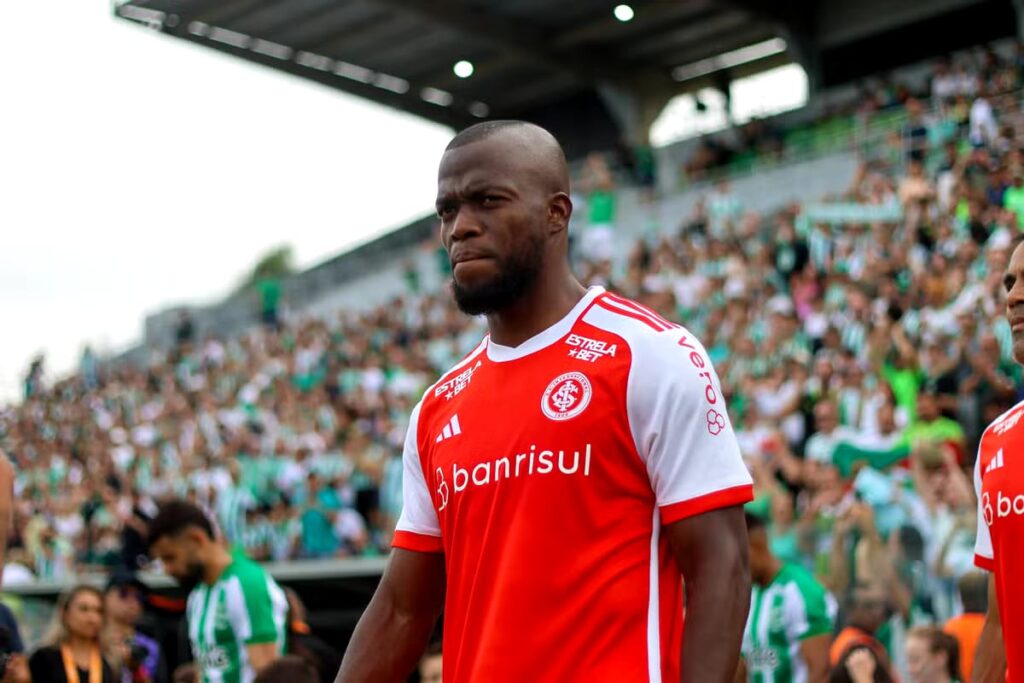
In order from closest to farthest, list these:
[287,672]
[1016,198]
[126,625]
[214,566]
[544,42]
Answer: [287,672] < [214,566] < [126,625] < [1016,198] < [544,42]

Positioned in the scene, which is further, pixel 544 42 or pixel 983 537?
pixel 544 42

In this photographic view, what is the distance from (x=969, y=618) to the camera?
6980mm

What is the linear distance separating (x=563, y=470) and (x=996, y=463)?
1.31 meters

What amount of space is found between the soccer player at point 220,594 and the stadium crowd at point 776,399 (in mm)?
2061

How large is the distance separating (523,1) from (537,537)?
A: 28.8 metres

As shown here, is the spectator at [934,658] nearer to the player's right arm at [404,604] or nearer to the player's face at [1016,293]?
the player's face at [1016,293]

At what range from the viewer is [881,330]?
41.7ft

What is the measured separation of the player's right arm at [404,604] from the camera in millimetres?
3441

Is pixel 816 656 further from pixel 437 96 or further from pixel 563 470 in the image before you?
pixel 437 96

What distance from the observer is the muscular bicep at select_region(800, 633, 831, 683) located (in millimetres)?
7012

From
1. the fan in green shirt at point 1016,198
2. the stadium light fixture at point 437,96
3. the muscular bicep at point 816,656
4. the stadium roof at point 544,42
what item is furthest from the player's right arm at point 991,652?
the stadium light fixture at point 437,96

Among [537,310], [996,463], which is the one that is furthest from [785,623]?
[537,310]

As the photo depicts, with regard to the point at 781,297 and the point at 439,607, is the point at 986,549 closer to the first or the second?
the point at 439,607

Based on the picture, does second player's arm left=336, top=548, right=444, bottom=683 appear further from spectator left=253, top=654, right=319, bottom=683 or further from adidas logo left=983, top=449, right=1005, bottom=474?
spectator left=253, top=654, right=319, bottom=683
